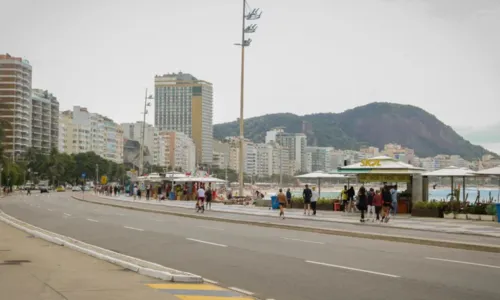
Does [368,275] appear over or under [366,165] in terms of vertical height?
under

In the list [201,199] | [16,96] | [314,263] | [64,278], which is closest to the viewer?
→ [64,278]

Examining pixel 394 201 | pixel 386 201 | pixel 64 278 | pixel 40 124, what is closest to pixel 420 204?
pixel 394 201

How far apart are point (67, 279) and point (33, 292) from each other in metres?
1.38

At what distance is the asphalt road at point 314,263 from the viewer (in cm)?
1062

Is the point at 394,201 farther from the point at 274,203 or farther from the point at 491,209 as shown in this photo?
the point at 274,203

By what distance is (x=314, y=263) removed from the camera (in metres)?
14.1

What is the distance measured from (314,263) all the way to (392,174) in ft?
73.2

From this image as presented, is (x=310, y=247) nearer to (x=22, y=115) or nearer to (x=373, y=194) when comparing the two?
(x=373, y=194)

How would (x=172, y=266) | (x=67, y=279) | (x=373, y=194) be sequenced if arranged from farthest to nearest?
1. (x=373, y=194)
2. (x=172, y=266)
3. (x=67, y=279)

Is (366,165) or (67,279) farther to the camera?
(366,165)

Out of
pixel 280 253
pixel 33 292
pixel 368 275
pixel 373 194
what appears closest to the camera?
pixel 33 292

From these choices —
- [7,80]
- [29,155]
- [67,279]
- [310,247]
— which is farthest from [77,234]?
[7,80]

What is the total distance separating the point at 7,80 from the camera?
176 metres

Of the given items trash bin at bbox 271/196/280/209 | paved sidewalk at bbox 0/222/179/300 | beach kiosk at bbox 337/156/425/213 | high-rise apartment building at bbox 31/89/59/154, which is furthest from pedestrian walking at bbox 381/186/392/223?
high-rise apartment building at bbox 31/89/59/154
